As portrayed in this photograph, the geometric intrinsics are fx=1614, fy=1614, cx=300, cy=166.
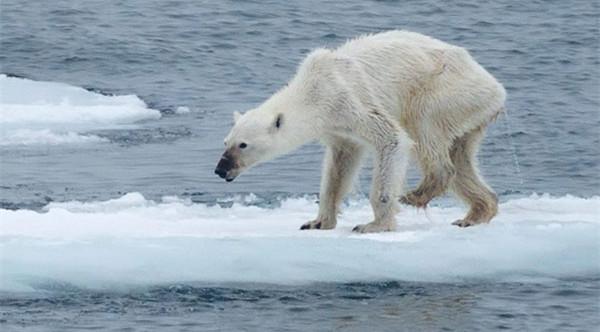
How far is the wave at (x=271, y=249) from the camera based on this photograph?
413 inches

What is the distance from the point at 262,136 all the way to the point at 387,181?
96 centimetres

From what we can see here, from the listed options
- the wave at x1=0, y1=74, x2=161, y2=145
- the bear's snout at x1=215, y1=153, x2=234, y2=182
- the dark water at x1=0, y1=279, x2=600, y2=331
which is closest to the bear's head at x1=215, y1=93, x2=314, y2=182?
the bear's snout at x1=215, y1=153, x2=234, y2=182

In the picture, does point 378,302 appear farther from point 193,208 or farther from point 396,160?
point 193,208

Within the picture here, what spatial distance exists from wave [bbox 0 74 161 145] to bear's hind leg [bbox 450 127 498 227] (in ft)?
20.7

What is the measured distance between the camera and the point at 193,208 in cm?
1269

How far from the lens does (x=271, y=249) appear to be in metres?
10.9

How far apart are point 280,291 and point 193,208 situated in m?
2.36

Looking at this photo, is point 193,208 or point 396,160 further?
point 193,208

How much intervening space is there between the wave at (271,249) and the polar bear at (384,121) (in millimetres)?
278

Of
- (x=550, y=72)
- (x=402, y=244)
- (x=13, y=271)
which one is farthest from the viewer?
(x=550, y=72)

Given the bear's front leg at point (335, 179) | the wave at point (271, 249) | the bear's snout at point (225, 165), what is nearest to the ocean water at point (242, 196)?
the wave at point (271, 249)

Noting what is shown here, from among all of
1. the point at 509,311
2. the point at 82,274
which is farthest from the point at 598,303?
the point at 82,274

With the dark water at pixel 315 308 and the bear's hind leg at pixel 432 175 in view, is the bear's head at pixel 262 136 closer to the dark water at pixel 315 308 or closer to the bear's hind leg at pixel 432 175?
the bear's hind leg at pixel 432 175

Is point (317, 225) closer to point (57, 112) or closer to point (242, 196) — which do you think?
point (242, 196)
